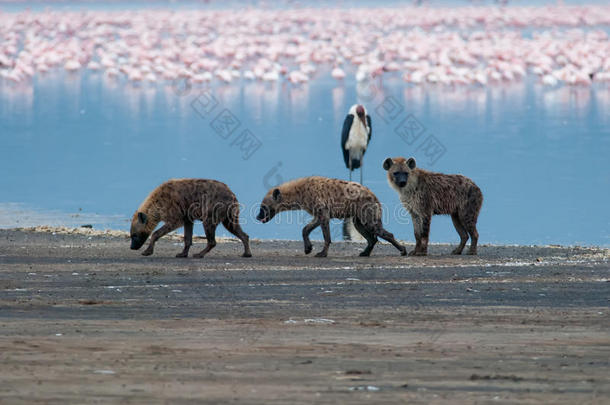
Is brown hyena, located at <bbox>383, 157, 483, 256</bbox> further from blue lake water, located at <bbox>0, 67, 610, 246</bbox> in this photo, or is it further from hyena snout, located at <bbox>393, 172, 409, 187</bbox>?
blue lake water, located at <bbox>0, 67, 610, 246</bbox>

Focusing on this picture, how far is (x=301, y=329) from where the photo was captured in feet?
24.6

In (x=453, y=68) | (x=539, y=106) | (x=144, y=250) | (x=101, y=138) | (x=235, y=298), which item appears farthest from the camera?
(x=453, y=68)

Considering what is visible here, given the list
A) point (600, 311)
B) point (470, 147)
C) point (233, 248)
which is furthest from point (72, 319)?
point (470, 147)

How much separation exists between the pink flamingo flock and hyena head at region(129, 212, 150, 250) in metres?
20.4

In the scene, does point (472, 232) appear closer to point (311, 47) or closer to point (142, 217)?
point (142, 217)

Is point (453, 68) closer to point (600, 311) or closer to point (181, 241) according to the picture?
point (181, 241)

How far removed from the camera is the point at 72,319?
777 cm

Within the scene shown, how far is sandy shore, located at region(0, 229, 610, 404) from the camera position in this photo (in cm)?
597

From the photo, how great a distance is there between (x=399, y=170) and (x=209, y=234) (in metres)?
1.78

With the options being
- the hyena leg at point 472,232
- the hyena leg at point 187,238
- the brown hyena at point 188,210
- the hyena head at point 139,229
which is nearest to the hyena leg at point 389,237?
the hyena leg at point 472,232

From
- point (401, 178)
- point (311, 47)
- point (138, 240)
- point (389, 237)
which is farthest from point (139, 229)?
point (311, 47)

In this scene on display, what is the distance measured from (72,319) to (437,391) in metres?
2.66

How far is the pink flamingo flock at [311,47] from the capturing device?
139ft

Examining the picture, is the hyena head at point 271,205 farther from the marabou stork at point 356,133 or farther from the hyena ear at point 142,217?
the marabou stork at point 356,133
